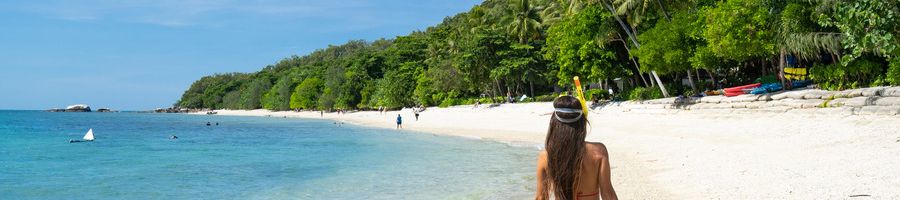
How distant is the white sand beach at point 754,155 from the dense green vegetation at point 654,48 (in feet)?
6.70

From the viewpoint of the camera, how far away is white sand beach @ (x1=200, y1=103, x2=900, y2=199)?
8.55m

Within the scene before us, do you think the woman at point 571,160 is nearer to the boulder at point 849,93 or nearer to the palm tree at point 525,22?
the boulder at point 849,93

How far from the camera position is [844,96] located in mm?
19203

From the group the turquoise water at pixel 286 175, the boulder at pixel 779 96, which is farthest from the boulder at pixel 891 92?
the turquoise water at pixel 286 175

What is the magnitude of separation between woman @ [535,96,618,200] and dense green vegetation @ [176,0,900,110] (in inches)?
429

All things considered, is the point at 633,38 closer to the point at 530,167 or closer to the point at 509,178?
the point at 530,167

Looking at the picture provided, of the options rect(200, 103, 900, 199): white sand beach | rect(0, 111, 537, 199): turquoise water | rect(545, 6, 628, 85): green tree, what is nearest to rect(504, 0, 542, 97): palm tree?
rect(545, 6, 628, 85): green tree

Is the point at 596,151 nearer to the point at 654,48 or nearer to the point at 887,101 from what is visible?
the point at 887,101

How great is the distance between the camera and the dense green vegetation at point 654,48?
63.9ft

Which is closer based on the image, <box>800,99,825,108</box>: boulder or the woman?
the woman

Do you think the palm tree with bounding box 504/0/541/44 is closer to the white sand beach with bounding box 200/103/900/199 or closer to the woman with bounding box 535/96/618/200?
the white sand beach with bounding box 200/103/900/199

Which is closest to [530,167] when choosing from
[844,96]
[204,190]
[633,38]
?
[204,190]

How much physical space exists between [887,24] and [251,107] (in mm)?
139323

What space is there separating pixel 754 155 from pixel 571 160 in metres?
11.2
